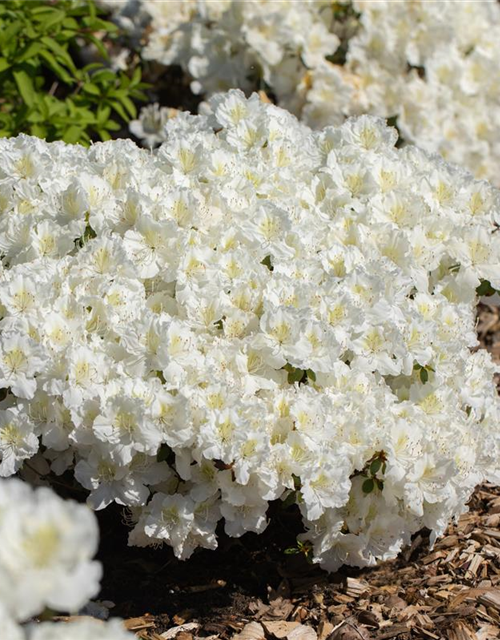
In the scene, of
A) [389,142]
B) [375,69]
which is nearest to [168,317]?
[389,142]

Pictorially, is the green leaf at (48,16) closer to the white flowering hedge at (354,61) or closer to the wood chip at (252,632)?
the white flowering hedge at (354,61)

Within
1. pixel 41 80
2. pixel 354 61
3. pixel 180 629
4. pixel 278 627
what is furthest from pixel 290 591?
pixel 354 61

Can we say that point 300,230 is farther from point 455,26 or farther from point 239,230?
point 455,26

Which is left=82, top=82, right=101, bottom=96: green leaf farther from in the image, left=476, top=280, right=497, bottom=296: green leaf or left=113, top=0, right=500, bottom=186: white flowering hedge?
left=476, top=280, right=497, bottom=296: green leaf

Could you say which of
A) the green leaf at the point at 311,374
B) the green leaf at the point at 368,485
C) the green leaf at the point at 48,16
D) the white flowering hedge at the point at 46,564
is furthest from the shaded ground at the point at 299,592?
the green leaf at the point at 48,16

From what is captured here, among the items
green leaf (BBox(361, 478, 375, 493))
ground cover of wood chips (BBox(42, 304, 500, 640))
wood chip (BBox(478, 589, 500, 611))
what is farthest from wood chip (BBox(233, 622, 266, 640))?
wood chip (BBox(478, 589, 500, 611))

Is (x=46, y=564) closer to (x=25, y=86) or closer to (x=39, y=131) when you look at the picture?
(x=39, y=131)

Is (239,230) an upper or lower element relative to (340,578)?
upper
